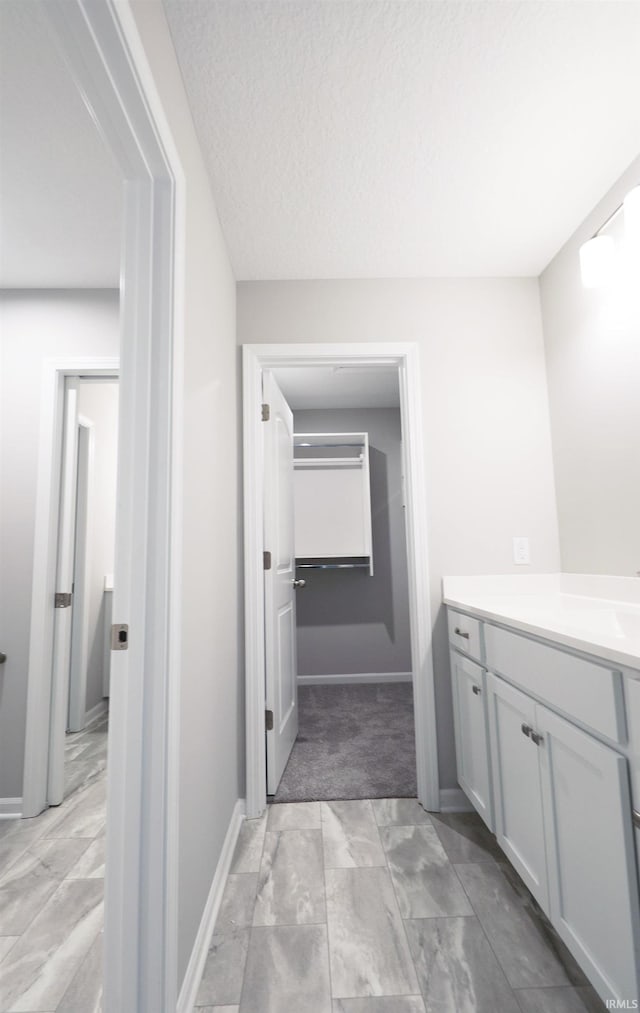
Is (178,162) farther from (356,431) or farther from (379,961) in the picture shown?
(356,431)

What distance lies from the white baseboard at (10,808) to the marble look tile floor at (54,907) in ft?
0.08

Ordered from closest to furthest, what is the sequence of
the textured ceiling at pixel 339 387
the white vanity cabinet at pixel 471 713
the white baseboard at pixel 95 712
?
1. the white vanity cabinet at pixel 471 713
2. the white baseboard at pixel 95 712
3. the textured ceiling at pixel 339 387

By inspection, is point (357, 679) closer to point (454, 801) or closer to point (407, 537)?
point (454, 801)

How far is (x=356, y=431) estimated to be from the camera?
4344 millimetres

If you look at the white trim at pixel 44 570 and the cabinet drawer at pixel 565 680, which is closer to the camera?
the cabinet drawer at pixel 565 680

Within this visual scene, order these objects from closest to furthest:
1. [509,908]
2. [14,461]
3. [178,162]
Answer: [178,162] → [509,908] → [14,461]

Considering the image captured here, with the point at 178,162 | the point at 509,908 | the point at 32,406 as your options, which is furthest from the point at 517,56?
the point at 509,908

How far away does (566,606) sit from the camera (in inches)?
76.2

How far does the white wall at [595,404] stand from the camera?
1687mm

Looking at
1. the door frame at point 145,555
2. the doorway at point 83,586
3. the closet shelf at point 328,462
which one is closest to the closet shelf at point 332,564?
the closet shelf at point 328,462

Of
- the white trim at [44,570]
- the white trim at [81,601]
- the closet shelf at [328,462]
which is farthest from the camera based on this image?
the closet shelf at [328,462]

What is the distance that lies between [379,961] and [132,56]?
6.88 ft

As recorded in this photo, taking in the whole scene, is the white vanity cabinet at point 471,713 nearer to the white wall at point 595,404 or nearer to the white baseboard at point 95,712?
the white wall at point 595,404

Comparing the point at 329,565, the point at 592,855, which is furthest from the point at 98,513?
the point at 592,855
